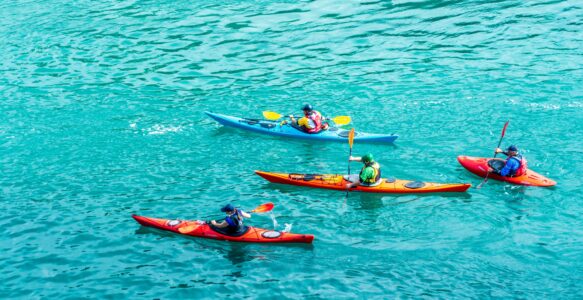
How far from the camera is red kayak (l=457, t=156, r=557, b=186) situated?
23984mm

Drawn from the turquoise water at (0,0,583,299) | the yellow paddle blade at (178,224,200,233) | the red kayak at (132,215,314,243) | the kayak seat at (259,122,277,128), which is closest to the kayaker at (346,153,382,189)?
the turquoise water at (0,0,583,299)

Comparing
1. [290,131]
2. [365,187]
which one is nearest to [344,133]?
[290,131]

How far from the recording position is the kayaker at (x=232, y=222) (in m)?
21.2

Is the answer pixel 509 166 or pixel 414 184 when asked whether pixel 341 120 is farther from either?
pixel 509 166

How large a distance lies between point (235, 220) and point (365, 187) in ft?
18.4

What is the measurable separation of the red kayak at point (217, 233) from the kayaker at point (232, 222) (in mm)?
166

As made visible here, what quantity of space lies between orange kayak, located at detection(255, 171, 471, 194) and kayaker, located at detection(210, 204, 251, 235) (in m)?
3.96

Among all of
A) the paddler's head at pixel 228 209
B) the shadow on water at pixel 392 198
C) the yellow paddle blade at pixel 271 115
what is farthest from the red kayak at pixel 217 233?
the yellow paddle blade at pixel 271 115

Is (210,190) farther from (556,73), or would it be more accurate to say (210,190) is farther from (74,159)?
(556,73)

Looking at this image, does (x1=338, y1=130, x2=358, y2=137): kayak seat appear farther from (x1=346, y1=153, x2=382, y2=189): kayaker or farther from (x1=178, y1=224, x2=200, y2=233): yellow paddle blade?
(x1=178, y1=224, x2=200, y2=233): yellow paddle blade

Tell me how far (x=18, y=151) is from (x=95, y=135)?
11.1 ft

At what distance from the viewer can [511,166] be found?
2419 cm

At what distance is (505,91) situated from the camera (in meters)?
32.2

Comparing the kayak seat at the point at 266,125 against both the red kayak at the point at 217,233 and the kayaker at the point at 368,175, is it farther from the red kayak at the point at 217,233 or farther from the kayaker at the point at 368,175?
the red kayak at the point at 217,233
